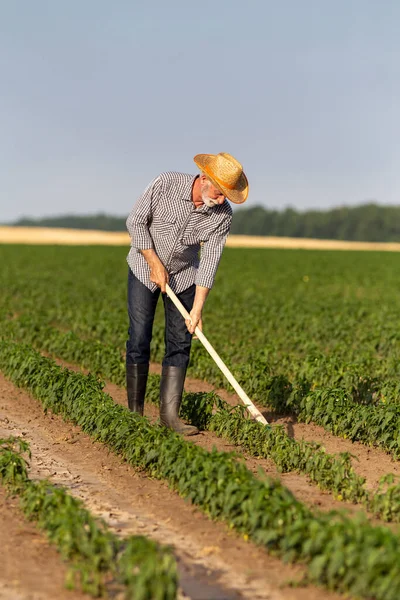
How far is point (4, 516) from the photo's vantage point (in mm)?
5238

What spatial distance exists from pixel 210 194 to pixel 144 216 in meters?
0.60

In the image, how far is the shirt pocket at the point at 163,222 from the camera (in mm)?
6922

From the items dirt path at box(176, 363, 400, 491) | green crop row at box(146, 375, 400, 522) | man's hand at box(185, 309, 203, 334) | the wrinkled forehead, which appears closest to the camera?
green crop row at box(146, 375, 400, 522)

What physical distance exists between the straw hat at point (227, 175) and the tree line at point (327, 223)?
101 meters

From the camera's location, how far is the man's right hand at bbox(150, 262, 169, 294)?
692 cm

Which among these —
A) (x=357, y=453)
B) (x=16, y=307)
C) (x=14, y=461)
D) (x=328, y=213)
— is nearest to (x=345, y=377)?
(x=357, y=453)

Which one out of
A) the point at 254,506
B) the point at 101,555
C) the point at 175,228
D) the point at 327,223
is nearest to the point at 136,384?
the point at 175,228

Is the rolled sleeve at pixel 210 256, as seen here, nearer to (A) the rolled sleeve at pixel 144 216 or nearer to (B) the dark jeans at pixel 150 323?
(B) the dark jeans at pixel 150 323

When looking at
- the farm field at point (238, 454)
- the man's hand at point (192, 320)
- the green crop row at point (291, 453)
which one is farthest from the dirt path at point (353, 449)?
the man's hand at point (192, 320)

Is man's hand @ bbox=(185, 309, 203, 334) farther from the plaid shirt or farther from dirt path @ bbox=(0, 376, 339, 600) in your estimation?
dirt path @ bbox=(0, 376, 339, 600)

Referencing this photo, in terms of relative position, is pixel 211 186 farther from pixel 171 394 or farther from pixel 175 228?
pixel 171 394

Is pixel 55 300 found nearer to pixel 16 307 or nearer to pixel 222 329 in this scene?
pixel 16 307

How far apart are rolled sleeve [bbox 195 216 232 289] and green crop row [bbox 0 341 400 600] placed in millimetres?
1273

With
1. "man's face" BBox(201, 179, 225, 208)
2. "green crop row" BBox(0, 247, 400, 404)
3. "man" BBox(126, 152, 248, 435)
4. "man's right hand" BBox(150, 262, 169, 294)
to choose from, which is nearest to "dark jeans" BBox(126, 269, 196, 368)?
"man" BBox(126, 152, 248, 435)
